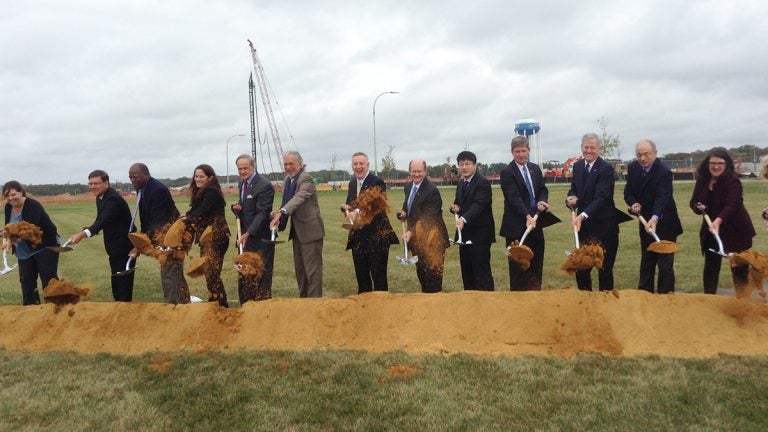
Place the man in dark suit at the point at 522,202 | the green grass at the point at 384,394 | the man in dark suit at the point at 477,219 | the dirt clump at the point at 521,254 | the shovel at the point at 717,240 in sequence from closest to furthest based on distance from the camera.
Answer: the green grass at the point at 384,394
the shovel at the point at 717,240
the dirt clump at the point at 521,254
the man in dark suit at the point at 522,202
the man in dark suit at the point at 477,219

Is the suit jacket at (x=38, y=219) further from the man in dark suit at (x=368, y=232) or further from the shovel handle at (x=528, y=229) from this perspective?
the shovel handle at (x=528, y=229)

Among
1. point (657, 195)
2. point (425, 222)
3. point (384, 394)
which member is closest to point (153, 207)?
point (425, 222)

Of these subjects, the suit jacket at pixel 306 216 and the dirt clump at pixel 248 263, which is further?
the suit jacket at pixel 306 216

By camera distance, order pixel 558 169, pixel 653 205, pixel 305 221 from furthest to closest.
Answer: pixel 558 169 < pixel 305 221 < pixel 653 205

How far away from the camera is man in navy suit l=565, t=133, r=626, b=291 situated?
251 inches

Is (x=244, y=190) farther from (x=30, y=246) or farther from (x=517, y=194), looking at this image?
(x=517, y=194)

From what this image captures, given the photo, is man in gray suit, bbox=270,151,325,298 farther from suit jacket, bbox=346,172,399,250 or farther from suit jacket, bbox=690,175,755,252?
suit jacket, bbox=690,175,755,252

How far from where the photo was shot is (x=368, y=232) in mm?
6844

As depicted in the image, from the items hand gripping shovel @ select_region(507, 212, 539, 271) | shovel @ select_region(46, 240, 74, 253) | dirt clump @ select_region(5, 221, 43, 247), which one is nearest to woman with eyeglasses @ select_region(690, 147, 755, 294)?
hand gripping shovel @ select_region(507, 212, 539, 271)

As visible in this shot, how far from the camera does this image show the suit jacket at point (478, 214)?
6.68 meters

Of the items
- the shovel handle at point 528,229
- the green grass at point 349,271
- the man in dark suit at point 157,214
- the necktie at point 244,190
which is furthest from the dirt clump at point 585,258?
the man in dark suit at point 157,214

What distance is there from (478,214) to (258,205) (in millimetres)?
2627

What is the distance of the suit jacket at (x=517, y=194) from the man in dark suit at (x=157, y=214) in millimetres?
3839

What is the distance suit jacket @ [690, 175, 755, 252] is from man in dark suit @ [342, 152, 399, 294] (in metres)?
3.45
